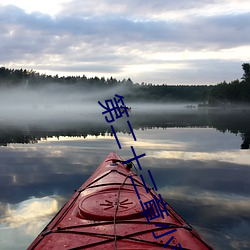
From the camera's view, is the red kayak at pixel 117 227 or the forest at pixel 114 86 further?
the forest at pixel 114 86

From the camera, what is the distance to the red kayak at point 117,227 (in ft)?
15.2

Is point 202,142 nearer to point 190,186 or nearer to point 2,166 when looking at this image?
point 190,186

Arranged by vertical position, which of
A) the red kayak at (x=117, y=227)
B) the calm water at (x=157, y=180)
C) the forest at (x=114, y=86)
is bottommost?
the calm water at (x=157, y=180)

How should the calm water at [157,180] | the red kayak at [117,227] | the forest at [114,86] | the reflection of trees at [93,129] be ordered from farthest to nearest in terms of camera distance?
the forest at [114,86]
the reflection of trees at [93,129]
the calm water at [157,180]
the red kayak at [117,227]

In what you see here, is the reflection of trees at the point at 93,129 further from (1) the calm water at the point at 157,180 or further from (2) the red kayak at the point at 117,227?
(2) the red kayak at the point at 117,227

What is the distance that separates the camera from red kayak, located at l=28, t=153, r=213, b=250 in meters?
4.64

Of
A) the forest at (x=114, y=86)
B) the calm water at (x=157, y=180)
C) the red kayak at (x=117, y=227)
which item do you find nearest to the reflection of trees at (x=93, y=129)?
the calm water at (x=157, y=180)

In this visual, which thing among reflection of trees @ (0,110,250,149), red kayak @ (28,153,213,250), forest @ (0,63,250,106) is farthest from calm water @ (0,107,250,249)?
forest @ (0,63,250,106)

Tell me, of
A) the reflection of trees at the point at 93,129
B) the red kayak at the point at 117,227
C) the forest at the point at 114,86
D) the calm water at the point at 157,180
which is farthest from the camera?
the forest at the point at 114,86

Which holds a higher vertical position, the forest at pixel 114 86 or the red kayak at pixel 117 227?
the forest at pixel 114 86

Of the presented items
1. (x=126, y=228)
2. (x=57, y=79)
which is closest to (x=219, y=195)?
(x=126, y=228)

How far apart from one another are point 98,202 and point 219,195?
525cm

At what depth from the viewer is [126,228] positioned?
199 inches

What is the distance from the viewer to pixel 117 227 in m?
5.10
